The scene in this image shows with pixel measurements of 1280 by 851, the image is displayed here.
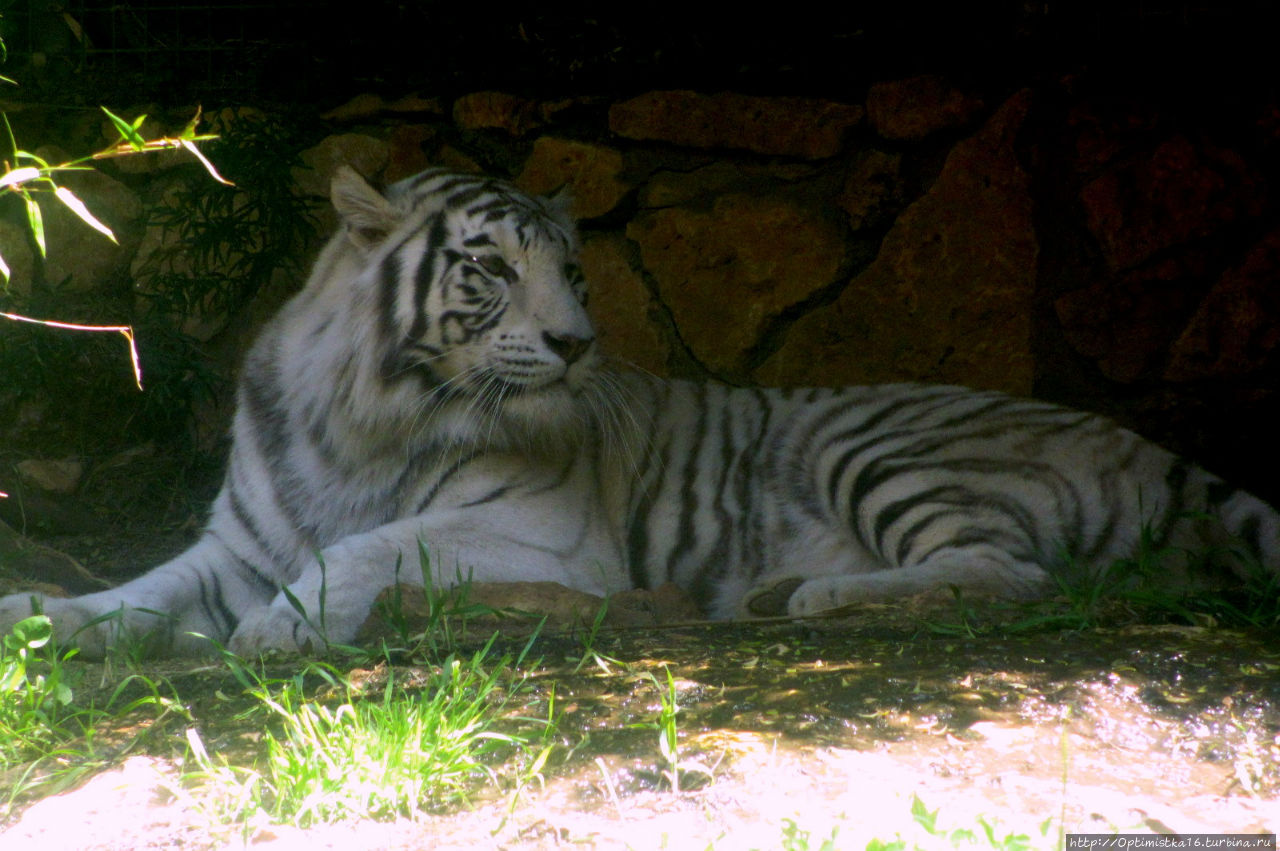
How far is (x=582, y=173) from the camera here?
389cm

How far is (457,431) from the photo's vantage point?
290 centimetres

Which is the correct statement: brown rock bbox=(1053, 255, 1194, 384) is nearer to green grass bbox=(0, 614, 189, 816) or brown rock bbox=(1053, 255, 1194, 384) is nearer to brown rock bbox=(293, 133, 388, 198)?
brown rock bbox=(293, 133, 388, 198)

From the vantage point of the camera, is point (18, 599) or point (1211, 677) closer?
point (1211, 677)

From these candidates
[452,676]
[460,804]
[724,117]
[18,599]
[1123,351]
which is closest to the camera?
[460,804]

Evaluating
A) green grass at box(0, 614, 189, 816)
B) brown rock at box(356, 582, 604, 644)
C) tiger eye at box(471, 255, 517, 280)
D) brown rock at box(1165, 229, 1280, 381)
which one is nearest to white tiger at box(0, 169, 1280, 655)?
tiger eye at box(471, 255, 517, 280)

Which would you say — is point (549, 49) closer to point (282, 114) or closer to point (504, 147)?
point (504, 147)

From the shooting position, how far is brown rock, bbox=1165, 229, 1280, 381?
341 centimetres

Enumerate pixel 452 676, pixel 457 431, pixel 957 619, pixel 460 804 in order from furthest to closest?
pixel 457 431, pixel 957 619, pixel 452 676, pixel 460 804

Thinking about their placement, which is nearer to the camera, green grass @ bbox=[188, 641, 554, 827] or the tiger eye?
green grass @ bbox=[188, 641, 554, 827]

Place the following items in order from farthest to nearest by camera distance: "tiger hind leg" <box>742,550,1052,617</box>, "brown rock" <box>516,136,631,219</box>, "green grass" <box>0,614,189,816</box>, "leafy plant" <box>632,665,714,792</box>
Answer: "brown rock" <box>516,136,631,219</box>, "tiger hind leg" <box>742,550,1052,617</box>, "green grass" <box>0,614,189,816</box>, "leafy plant" <box>632,665,714,792</box>

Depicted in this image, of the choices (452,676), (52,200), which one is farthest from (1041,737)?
(52,200)

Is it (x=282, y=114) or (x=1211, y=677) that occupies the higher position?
(x=282, y=114)

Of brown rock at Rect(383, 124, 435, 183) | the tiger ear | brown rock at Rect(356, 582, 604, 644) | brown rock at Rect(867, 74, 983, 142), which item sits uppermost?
brown rock at Rect(867, 74, 983, 142)

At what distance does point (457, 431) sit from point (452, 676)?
1230mm
